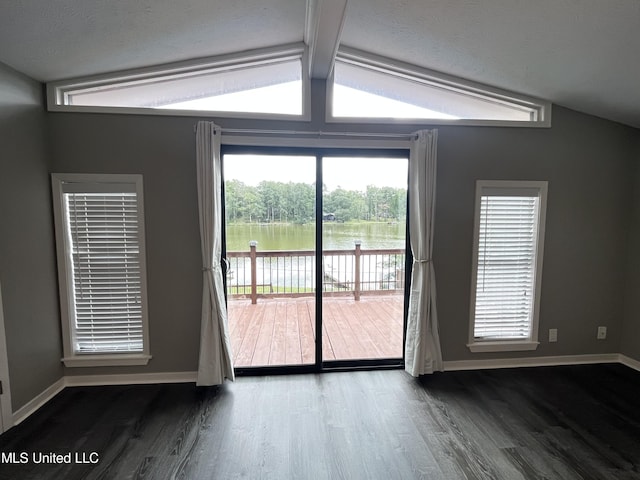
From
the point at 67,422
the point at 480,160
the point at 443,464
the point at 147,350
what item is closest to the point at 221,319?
the point at 147,350

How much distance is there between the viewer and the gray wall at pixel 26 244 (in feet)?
7.27

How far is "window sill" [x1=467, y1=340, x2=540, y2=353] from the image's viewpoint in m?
3.09

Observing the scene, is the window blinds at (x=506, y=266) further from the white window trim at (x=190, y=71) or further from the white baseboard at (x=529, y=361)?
the white window trim at (x=190, y=71)

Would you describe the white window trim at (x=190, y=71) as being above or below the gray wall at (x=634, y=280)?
above

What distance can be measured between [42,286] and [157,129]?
155 centimetres

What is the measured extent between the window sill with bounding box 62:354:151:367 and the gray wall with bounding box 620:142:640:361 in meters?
4.63

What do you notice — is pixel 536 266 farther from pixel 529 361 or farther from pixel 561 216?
pixel 529 361

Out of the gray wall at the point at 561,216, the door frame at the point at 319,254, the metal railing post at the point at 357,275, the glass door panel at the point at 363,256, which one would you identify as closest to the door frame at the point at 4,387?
the door frame at the point at 319,254

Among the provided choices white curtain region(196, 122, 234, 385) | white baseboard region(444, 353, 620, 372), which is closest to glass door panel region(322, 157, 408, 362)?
white baseboard region(444, 353, 620, 372)

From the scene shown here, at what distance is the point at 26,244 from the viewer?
2.37 m

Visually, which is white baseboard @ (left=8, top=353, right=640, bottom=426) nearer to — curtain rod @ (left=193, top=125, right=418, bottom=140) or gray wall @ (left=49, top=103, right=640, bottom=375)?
gray wall @ (left=49, top=103, right=640, bottom=375)

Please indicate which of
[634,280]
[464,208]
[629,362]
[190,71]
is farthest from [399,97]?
[629,362]

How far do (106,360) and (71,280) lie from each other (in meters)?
0.75

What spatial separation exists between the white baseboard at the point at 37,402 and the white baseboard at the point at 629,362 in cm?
531
